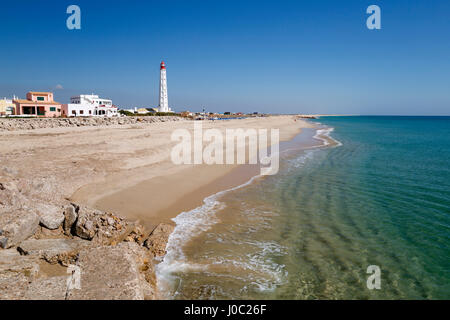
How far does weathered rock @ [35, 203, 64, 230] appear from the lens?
629 centimetres

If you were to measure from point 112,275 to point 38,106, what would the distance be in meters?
58.5

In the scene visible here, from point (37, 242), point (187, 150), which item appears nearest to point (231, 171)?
point (187, 150)

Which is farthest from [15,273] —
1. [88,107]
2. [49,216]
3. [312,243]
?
[88,107]

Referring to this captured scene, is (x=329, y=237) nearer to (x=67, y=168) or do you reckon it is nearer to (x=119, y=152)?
(x=67, y=168)

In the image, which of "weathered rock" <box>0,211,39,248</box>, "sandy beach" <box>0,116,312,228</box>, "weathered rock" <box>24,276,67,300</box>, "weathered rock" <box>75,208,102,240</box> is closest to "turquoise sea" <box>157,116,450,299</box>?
→ "sandy beach" <box>0,116,312,228</box>

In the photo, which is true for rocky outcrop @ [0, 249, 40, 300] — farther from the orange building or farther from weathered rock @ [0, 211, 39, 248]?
the orange building

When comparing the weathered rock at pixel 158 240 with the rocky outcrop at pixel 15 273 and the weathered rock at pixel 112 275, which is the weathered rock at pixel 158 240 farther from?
the rocky outcrop at pixel 15 273

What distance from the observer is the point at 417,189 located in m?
12.3

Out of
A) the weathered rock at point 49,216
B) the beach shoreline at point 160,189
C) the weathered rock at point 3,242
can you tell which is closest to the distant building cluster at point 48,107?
the beach shoreline at point 160,189

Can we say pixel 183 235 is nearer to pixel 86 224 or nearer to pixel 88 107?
pixel 86 224

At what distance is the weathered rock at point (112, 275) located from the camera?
4.14 meters

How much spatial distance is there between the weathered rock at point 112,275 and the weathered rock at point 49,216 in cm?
178

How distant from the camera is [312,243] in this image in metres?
7.15

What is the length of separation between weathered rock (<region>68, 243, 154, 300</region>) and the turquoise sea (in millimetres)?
723
